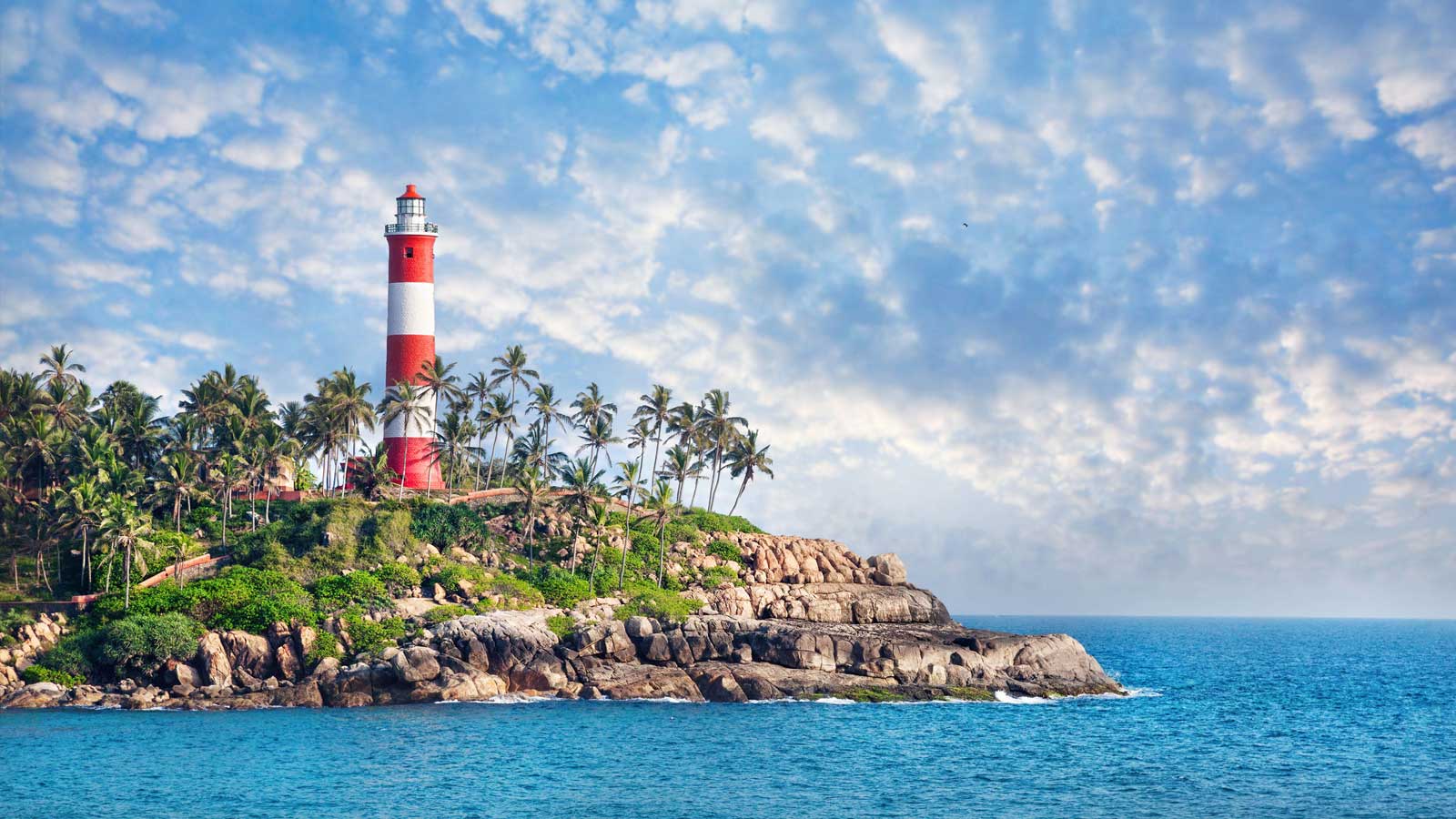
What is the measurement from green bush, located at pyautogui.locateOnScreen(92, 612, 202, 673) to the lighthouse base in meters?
23.3

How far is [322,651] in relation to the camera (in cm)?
6519

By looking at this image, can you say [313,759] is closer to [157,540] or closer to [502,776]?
[502,776]

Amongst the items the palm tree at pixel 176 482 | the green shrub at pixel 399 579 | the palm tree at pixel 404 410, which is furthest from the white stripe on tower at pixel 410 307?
the green shrub at pixel 399 579

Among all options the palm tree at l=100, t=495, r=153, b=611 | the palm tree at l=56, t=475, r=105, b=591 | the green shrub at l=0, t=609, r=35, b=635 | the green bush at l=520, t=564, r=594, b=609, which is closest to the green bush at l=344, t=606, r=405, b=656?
the green bush at l=520, t=564, r=594, b=609

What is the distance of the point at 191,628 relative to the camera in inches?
2539

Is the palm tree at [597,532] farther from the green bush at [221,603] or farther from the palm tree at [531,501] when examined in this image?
the green bush at [221,603]

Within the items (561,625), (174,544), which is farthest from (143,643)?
(561,625)

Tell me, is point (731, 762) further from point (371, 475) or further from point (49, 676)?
point (371, 475)

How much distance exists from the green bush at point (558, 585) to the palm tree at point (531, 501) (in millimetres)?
1468

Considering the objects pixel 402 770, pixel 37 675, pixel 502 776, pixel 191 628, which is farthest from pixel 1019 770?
pixel 37 675

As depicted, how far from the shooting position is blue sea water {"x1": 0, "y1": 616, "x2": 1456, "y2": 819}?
41.8 metres

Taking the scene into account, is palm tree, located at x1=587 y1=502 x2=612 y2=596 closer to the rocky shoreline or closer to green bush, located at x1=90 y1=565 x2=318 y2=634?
the rocky shoreline

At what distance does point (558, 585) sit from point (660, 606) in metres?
7.13

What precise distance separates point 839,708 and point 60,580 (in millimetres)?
47153
